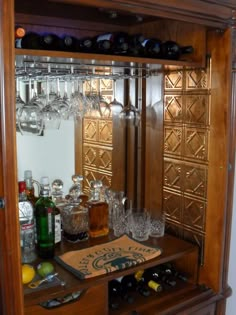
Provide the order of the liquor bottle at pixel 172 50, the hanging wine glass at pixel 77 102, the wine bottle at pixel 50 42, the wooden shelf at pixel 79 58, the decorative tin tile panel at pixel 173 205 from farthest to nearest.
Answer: the decorative tin tile panel at pixel 173 205 → the hanging wine glass at pixel 77 102 → the liquor bottle at pixel 172 50 → the wine bottle at pixel 50 42 → the wooden shelf at pixel 79 58

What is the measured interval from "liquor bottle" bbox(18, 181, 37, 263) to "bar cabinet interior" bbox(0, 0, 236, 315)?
0.17 meters

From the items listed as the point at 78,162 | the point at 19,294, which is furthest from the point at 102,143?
the point at 19,294

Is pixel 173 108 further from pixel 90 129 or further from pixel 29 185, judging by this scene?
pixel 29 185

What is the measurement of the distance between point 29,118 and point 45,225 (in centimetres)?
45

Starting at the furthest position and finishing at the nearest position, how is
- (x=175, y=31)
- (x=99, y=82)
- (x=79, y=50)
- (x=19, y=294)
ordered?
1. (x=99, y=82)
2. (x=175, y=31)
3. (x=79, y=50)
4. (x=19, y=294)

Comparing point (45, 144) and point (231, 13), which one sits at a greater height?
point (231, 13)

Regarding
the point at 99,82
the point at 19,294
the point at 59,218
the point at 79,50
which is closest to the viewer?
the point at 19,294

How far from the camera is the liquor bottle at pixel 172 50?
5.17ft

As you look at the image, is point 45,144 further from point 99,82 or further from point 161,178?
point 161,178

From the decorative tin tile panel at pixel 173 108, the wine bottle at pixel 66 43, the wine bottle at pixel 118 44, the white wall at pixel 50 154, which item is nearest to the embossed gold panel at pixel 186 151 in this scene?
the decorative tin tile panel at pixel 173 108

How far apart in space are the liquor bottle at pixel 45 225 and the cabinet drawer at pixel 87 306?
0.80ft

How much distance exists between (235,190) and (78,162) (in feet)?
2.47

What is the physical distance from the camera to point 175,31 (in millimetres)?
1684

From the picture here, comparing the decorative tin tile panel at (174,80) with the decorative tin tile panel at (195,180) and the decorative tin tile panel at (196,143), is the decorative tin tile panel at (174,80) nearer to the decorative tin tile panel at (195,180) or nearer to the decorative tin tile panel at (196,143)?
the decorative tin tile panel at (196,143)
